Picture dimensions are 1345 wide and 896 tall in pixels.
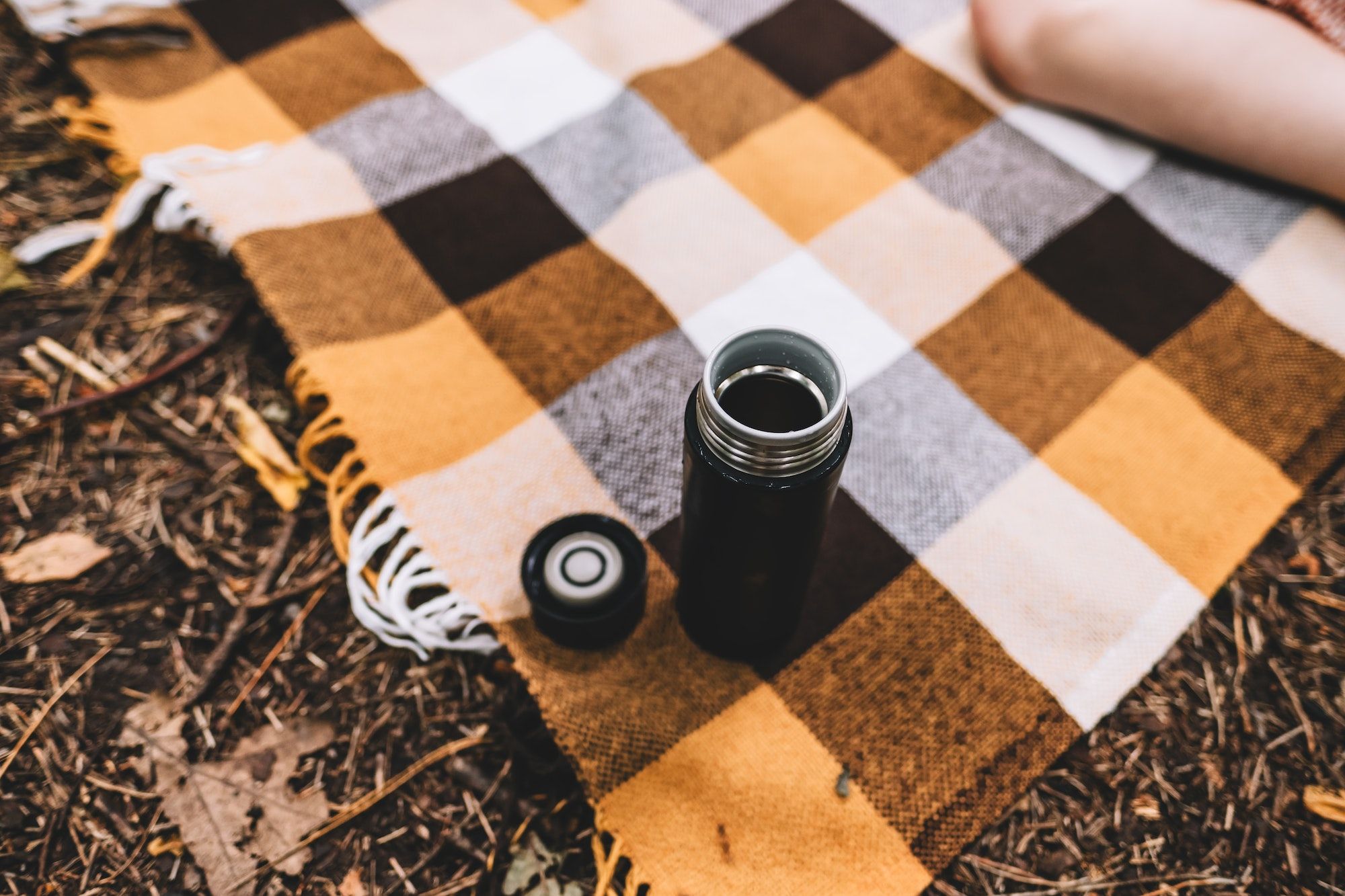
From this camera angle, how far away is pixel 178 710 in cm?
85

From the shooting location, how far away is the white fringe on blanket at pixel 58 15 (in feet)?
3.97

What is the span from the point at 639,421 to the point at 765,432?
38 cm

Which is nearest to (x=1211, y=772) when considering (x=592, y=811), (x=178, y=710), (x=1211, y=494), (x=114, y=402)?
(x=1211, y=494)

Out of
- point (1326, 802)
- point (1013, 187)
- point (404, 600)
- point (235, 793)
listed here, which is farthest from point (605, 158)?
point (1326, 802)

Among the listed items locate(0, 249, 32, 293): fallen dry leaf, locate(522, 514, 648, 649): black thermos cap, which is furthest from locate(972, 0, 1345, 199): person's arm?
locate(0, 249, 32, 293): fallen dry leaf

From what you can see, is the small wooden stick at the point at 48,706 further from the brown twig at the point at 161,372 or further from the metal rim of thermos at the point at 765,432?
the metal rim of thermos at the point at 765,432

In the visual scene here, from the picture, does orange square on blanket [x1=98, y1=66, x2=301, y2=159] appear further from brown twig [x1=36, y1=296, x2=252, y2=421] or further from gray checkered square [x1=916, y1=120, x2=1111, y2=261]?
gray checkered square [x1=916, y1=120, x2=1111, y2=261]

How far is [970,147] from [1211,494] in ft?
1.93

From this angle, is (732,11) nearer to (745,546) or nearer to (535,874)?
(745,546)

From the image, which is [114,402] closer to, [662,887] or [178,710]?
[178,710]

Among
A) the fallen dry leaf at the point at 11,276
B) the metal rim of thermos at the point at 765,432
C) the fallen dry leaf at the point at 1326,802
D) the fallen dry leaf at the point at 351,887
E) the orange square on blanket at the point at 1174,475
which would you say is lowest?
the fallen dry leaf at the point at 1326,802

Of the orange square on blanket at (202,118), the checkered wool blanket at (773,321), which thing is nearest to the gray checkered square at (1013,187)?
the checkered wool blanket at (773,321)

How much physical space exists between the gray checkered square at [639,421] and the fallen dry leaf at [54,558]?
0.55 m

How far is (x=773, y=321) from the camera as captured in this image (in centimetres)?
105
